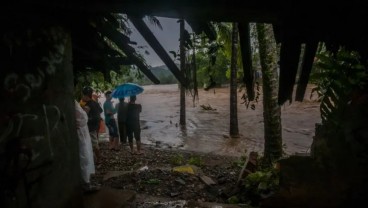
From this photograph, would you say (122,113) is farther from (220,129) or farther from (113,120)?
(220,129)

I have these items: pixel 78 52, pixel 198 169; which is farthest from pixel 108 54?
pixel 198 169

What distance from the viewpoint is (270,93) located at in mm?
7820

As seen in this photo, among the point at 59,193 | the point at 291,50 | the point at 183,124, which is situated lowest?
the point at 183,124

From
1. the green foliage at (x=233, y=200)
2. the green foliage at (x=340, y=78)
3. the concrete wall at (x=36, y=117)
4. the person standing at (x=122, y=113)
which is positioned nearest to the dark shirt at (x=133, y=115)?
the person standing at (x=122, y=113)

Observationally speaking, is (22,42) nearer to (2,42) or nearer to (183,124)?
(2,42)

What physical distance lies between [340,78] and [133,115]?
779cm

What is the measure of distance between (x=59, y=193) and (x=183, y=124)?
1599 cm

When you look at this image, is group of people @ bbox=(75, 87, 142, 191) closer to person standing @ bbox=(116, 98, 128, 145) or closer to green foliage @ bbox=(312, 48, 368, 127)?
person standing @ bbox=(116, 98, 128, 145)

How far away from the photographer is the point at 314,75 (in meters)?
4.26

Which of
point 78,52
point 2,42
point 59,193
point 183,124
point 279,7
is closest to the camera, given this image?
point 279,7

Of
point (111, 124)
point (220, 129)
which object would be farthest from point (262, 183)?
point (220, 129)

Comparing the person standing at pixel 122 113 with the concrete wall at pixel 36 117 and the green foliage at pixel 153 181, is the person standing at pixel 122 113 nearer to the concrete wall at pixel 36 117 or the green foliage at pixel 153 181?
the green foliage at pixel 153 181

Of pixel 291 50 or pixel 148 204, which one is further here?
pixel 148 204

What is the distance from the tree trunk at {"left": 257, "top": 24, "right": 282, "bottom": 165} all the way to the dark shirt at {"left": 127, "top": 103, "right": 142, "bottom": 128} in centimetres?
438
